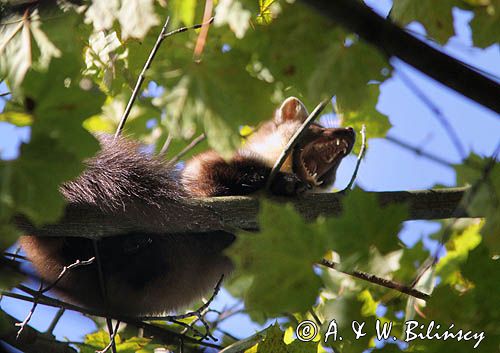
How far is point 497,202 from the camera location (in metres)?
1.74

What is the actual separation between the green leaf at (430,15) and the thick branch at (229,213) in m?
0.62

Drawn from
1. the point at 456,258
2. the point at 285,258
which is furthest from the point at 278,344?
the point at 285,258

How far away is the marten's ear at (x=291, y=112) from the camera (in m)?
4.58

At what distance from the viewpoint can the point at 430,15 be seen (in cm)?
182

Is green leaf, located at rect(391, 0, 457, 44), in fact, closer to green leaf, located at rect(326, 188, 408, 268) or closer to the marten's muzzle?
green leaf, located at rect(326, 188, 408, 268)

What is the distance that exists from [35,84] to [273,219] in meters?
0.61

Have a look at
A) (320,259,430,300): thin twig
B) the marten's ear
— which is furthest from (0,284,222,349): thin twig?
the marten's ear

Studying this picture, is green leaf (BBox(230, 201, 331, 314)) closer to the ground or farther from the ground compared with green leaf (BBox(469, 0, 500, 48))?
closer to the ground

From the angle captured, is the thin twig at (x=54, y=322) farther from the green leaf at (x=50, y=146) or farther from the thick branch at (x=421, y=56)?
the thick branch at (x=421, y=56)

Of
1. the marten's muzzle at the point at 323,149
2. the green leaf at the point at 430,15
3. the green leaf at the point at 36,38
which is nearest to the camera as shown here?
the green leaf at the point at 36,38

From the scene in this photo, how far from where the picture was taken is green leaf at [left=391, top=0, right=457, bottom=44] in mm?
1727

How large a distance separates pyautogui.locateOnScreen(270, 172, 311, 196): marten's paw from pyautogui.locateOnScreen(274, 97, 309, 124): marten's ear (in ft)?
5.23

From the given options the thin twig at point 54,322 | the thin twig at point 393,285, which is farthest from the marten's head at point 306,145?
the thin twig at point 393,285

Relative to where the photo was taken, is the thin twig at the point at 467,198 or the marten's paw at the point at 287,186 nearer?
the thin twig at the point at 467,198
